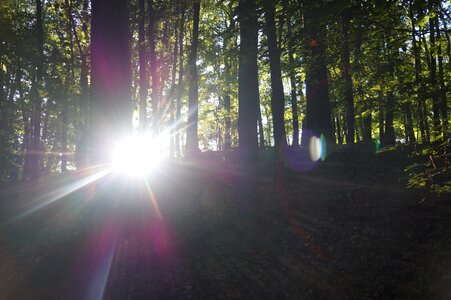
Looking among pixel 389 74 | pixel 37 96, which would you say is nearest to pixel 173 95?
pixel 37 96

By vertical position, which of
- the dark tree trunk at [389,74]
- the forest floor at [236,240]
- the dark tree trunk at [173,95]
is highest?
Answer: the dark tree trunk at [173,95]

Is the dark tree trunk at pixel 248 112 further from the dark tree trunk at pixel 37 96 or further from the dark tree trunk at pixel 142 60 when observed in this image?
the dark tree trunk at pixel 37 96

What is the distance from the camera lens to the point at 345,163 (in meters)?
9.84

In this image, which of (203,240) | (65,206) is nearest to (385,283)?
(203,240)

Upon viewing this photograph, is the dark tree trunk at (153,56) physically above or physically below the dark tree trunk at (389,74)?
above

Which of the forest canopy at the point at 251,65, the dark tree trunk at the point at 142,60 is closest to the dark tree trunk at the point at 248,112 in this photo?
the forest canopy at the point at 251,65

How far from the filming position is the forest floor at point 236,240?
481 centimetres

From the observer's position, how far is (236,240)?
633 centimetres

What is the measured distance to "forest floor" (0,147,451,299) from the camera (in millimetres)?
4812

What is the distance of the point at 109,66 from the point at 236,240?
13.1 feet

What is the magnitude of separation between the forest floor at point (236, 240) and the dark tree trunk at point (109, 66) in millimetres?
1499

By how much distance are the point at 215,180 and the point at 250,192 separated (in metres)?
2.39

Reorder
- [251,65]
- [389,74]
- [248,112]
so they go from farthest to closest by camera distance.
Result: 1. [389,74]
2. [251,65]
3. [248,112]

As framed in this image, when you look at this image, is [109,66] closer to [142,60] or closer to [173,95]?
[142,60]
